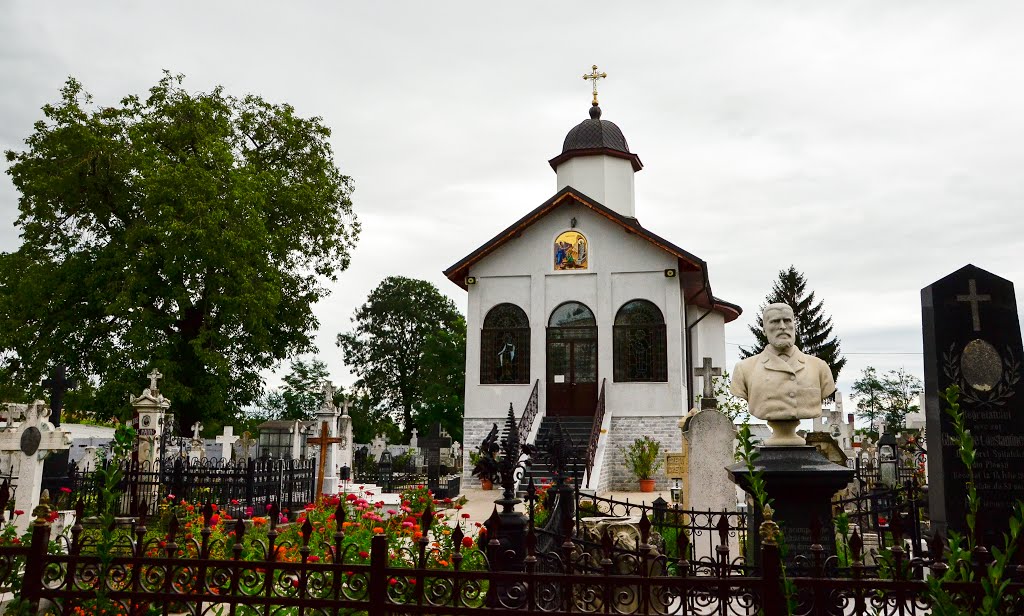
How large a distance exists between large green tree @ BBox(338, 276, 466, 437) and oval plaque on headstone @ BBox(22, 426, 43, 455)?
1328 inches

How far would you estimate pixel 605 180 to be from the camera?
83.5ft

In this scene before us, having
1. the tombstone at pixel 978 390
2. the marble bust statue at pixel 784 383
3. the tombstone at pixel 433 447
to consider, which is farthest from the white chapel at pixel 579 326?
the tombstone at pixel 978 390

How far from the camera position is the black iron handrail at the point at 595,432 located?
17.3 meters

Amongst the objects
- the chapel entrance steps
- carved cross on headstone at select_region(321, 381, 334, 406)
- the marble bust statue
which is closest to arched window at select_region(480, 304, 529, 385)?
the chapel entrance steps

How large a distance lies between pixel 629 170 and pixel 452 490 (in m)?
13.2

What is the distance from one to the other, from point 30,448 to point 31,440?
97mm

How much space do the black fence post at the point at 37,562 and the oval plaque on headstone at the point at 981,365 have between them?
651 cm

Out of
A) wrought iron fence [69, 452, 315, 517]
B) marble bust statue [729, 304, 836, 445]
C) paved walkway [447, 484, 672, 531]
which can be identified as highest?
marble bust statue [729, 304, 836, 445]

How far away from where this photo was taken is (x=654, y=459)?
19.7 m

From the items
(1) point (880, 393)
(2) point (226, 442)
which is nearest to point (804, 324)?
(1) point (880, 393)

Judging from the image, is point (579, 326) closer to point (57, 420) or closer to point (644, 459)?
point (644, 459)

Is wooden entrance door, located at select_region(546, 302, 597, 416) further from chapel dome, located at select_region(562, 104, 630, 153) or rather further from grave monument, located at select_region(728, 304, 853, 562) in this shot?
grave monument, located at select_region(728, 304, 853, 562)

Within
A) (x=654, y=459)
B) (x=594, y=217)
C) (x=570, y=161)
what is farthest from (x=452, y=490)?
(x=570, y=161)

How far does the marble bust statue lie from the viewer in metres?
6.96
